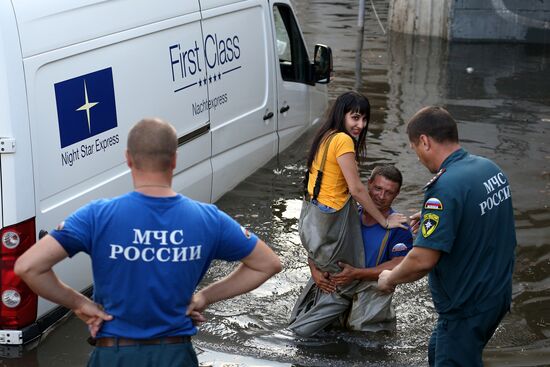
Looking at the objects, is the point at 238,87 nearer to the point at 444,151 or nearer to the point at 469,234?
the point at 444,151

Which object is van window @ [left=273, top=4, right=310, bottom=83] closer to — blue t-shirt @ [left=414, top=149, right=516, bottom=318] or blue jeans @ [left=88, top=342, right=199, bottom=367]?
blue t-shirt @ [left=414, top=149, right=516, bottom=318]

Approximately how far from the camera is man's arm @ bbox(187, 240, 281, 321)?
12.1 ft

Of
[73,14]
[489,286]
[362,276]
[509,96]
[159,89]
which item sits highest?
[73,14]

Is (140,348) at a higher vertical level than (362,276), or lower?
higher

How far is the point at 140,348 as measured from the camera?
3572 millimetres

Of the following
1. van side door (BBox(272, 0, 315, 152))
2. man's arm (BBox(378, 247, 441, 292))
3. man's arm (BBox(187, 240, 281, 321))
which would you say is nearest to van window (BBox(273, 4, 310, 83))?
van side door (BBox(272, 0, 315, 152))

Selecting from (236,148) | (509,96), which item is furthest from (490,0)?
(236,148)

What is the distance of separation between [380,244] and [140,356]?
2730mm

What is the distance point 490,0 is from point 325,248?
15.1 m

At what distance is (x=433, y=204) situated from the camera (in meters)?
4.45

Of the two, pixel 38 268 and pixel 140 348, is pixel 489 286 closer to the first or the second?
pixel 140 348

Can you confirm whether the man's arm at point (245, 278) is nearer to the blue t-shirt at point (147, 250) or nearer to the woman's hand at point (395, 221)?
the blue t-shirt at point (147, 250)

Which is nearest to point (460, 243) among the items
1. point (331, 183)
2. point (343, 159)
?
point (343, 159)

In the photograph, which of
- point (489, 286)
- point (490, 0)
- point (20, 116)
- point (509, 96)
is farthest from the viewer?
point (490, 0)
